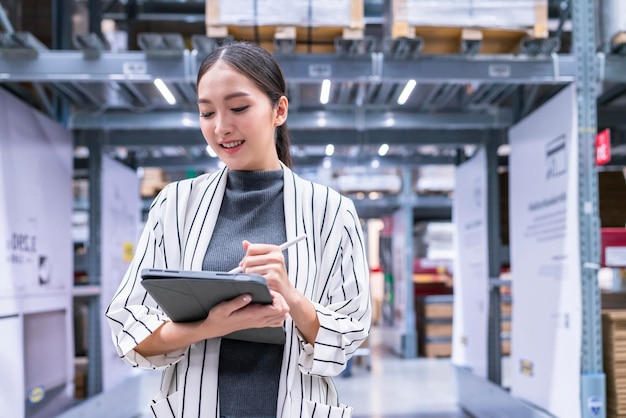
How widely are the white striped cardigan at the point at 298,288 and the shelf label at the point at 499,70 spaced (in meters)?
2.75

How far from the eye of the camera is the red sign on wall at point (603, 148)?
3.39 meters

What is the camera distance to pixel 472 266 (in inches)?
226

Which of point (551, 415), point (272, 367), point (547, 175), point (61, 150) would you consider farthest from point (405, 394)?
point (272, 367)

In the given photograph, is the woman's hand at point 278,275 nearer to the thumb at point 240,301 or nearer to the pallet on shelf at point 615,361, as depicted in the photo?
the thumb at point 240,301

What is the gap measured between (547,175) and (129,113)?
10.4 ft

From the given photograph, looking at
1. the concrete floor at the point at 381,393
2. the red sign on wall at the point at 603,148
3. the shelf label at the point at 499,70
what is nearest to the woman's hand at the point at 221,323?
the red sign on wall at the point at 603,148

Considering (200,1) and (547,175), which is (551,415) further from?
(200,1)

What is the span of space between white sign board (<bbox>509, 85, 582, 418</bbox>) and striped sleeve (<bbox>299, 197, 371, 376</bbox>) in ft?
8.19

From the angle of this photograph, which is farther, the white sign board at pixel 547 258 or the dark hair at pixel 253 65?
the white sign board at pixel 547 258

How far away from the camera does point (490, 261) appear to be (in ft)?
17.5

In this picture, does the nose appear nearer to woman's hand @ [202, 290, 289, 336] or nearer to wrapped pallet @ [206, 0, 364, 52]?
woman's hand @ [202, 290, 289, 336]

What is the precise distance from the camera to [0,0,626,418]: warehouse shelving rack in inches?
139

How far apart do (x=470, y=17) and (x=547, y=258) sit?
1480 millimetres

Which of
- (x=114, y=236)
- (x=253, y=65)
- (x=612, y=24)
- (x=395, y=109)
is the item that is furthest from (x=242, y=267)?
(x=114, y=236)
